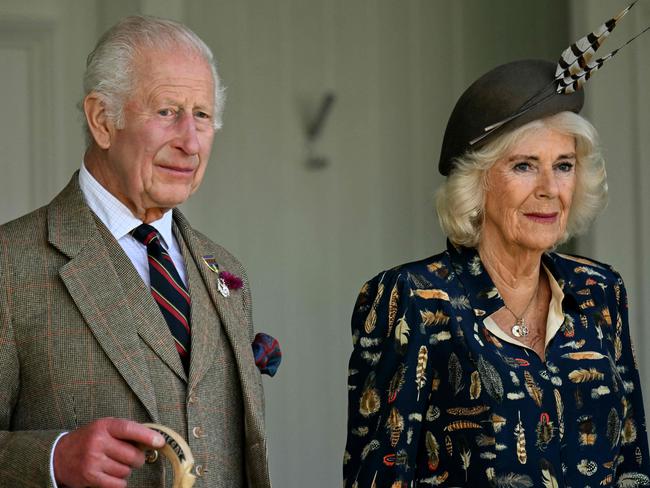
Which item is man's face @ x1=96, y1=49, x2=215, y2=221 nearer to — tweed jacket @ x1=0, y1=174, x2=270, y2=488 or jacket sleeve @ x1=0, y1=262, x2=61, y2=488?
tweed jacket @ x1=0, y1=174, x2=270, y2=488

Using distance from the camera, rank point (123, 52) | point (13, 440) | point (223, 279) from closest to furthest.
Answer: point (13, 440) < point (123, 52) < point (223, 279)

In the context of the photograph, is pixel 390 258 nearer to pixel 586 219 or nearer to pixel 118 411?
pixel 586 219

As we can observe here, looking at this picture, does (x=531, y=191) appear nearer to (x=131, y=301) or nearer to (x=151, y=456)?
(x=131, y=301)

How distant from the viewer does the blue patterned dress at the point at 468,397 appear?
2842 millimetres

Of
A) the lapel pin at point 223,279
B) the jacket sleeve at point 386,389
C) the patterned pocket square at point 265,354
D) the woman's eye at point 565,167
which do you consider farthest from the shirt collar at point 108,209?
the woman's eye at point 565,167

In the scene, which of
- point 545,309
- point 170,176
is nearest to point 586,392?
point 545,309

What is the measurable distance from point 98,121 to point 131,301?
0.41 metres

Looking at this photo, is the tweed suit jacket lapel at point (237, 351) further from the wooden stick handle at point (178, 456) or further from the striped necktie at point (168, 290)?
the wooden stick handle at point (178, 456)

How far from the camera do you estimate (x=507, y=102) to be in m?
3.05

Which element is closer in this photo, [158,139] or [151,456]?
[151,456]

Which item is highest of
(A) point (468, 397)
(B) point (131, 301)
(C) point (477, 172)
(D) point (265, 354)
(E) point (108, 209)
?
(C) point (477, 172)

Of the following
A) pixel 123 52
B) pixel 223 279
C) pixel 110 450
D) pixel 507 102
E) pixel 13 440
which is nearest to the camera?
pixel 110 450

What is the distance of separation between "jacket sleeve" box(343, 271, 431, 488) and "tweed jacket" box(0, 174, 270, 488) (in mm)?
288

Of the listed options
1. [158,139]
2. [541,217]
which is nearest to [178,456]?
[158,139]
